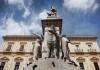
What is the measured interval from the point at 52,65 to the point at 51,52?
997 mm

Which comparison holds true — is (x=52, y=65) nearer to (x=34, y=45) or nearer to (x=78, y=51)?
(x=34, y=45)

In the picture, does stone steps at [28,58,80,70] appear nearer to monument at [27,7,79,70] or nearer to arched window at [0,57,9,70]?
monument at [27,7,79,70]

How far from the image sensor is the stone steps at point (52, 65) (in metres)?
7.05

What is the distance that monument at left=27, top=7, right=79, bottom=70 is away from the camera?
714cm

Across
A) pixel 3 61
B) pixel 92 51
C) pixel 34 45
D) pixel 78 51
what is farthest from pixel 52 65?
pixel 92 51

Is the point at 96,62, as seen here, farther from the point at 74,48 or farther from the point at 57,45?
the point at 57,45

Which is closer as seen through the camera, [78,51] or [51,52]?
[51,52]

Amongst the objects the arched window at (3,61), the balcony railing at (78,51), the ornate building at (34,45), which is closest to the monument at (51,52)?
the ornate building at (34,45)

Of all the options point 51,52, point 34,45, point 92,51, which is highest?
point 34,45

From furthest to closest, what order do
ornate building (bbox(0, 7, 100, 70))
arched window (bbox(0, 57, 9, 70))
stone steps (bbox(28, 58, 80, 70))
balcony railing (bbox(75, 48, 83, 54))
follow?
balcony railing (bbox(75, 48, 83, 54)), arched window (bbox(0, 57, 9, 70)), ornate building (bbox(0, 7, 100, 70)), stone steps (bbox(28, 58, 80, 70))

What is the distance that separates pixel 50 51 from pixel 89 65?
2462cm

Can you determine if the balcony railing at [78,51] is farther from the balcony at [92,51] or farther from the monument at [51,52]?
the monument at [51,52]

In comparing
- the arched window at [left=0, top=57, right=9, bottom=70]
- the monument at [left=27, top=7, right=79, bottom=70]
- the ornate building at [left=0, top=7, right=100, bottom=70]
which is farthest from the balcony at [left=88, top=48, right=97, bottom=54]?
the monument at [left=27, top=7, right=79, bottom=70]

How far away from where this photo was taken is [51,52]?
8.02 metres
